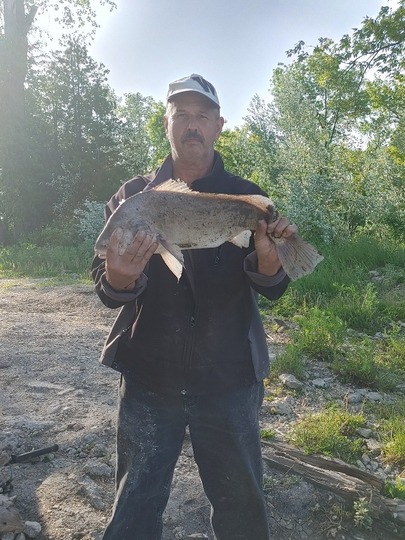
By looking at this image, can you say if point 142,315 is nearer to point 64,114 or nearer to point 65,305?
point 65,305

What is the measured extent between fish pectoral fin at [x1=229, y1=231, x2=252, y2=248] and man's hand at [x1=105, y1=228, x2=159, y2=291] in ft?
1.46

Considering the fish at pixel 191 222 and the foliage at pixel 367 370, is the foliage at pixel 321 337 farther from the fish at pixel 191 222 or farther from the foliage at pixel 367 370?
the fish at pixel 191 222

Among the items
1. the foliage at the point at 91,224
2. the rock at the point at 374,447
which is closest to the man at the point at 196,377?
the rock at the point at 374,447

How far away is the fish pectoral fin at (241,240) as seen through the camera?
8.25 ft

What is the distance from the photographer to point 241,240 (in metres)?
2.52

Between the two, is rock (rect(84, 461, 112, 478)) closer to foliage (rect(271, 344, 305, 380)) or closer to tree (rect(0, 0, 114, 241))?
foliage (rect(271, 344, 305, 380))

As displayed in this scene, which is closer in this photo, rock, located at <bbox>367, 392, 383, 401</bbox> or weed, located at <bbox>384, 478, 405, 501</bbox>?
weed, located at <bbox>384, 478, 405, 501</bbox>

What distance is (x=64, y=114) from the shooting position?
2444 cm

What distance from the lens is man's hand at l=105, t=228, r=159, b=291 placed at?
7.45ft

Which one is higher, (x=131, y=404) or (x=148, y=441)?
(x=131, y=404)

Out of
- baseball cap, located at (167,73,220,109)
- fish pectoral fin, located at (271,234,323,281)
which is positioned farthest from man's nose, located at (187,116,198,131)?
fish pectoral fin, located at (271,234,323,281)

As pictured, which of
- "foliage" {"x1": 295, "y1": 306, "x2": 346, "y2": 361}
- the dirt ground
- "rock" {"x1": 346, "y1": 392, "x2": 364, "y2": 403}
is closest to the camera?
the dirt ground

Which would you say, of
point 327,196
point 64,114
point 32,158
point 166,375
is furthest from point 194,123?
point 64,114

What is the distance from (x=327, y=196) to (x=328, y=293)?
493cm
